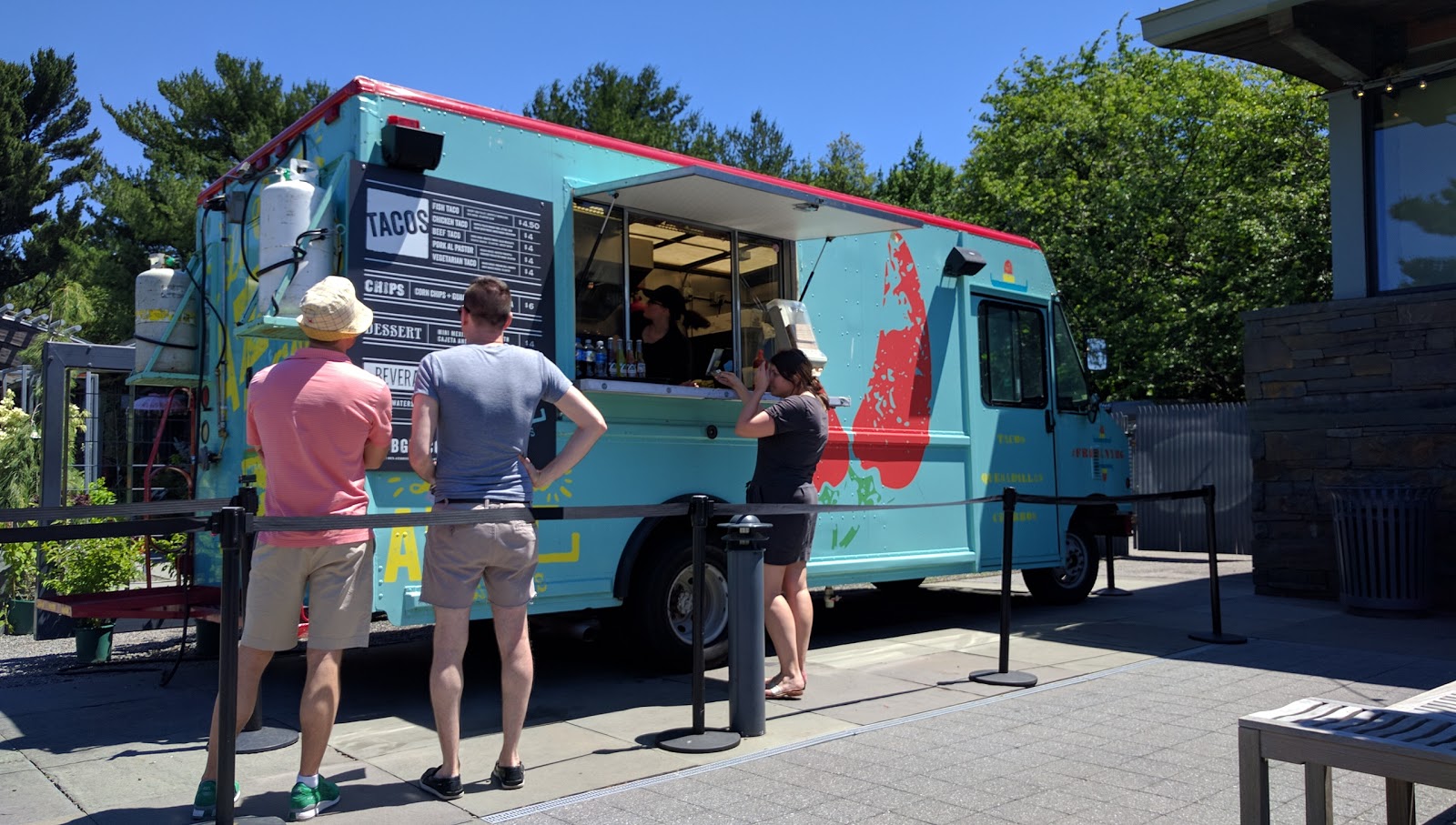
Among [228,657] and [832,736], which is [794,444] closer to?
[832,736]

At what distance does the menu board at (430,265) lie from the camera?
4.96 metres

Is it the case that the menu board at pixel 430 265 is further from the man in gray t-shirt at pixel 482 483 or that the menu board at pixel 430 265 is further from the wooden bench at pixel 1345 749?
the wooden bench at pixel 1345 749

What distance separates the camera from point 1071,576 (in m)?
9.20

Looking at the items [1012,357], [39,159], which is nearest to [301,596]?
[1012,357]

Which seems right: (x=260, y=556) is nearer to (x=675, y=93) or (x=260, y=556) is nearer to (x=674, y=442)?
(x=674, y=442)

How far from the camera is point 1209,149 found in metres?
21.5

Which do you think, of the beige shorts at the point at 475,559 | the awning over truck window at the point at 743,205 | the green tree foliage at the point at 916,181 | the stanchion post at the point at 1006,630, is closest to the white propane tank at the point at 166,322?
the awning over truck window at the point at 743,205

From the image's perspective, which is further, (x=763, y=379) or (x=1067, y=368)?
(x=1067, y=368)

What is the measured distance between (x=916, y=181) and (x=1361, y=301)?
2734cm

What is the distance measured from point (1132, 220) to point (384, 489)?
1926 cm

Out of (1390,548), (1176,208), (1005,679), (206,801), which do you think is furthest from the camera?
Result: (1176,208)

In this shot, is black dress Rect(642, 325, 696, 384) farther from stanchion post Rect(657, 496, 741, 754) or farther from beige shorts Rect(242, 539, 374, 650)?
beige shorts Rect(242, 539, 374, 650)

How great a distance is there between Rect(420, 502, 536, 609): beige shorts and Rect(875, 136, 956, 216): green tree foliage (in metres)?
29.9

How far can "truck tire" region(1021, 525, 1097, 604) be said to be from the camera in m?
9.09
